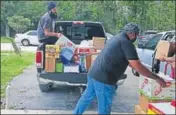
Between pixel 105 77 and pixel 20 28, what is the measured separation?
122ft

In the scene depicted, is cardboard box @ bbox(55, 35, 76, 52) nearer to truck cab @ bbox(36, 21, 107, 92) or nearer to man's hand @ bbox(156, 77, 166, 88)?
truck cab @ bbox(36, 21, 107, 92)

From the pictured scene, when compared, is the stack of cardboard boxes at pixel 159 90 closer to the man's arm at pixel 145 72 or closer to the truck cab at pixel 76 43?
the man's arm at pixel 145 72

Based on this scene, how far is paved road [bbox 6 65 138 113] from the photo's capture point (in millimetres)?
7688

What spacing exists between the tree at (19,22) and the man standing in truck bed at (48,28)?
3145 cm

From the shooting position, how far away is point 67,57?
793 centimetres

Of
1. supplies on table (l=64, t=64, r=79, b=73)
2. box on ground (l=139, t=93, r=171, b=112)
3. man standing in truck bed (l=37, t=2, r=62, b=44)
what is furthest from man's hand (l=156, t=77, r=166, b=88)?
man standing in truck bed (l=37, t=2, r=62, b=44)

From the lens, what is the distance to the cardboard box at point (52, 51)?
7.79 metres

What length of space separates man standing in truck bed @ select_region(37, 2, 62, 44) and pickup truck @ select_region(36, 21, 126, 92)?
1.15ft

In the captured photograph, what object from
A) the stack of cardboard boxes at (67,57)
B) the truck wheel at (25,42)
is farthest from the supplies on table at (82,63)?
the truck wheel at (25,42)

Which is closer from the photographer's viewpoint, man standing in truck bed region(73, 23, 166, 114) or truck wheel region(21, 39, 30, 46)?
man standing in truck bed region(73, 23, 166, 114)

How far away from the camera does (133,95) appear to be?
9.21m

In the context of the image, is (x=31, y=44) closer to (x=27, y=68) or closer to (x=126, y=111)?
(x=27, y=68)

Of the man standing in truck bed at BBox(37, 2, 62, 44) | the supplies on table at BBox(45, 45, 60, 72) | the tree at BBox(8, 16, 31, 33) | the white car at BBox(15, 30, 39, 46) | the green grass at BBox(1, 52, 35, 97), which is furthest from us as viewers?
the tree at BBox(8, 16, 31, 33)

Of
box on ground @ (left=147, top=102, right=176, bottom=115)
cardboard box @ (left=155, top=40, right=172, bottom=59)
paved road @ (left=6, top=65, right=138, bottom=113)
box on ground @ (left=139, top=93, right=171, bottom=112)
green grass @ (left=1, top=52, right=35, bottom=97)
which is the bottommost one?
green grass @ (left=1, top=52, right=35, bottom=97)
